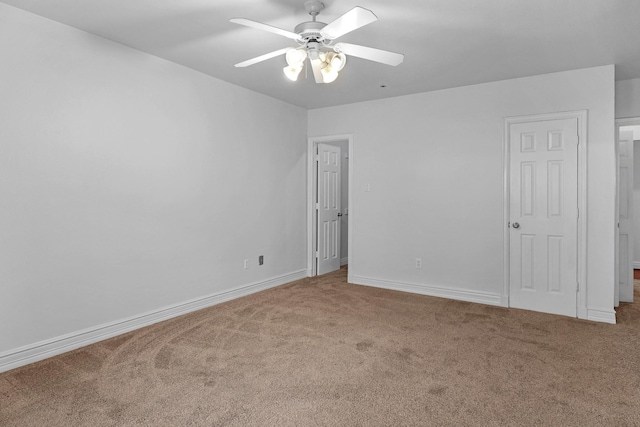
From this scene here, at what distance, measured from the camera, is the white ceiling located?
2.62 metres

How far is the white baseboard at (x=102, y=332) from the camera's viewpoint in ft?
9.02

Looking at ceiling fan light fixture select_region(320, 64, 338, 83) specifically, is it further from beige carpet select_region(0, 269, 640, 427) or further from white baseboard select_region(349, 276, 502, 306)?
white baseboard select_region(349, 276, 502, 306)

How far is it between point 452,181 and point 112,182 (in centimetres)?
366

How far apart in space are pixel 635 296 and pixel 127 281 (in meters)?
5.85

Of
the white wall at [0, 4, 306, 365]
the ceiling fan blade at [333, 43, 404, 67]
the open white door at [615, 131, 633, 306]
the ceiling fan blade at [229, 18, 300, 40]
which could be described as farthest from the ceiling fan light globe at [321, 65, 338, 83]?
the open white door at [615, 131, 633, 306]

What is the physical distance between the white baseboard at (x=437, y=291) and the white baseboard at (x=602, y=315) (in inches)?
32.7

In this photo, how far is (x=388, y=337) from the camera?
10.9 ft

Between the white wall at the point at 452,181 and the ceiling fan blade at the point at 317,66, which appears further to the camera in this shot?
the white wall at the point at 452,181

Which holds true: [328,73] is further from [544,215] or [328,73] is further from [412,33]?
[544,215]

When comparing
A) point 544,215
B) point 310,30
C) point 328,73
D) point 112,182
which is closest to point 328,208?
point 544,215

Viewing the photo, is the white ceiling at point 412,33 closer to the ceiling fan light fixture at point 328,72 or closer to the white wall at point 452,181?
the white wall at point 452,181

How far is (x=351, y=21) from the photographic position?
2.06 meters

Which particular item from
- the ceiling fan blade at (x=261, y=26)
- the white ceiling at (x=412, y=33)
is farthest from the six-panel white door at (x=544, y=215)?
the ceiling fan blade at (x=261, y=26)

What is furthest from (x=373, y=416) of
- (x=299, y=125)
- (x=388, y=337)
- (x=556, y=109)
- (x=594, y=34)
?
(x=299, y=125)
